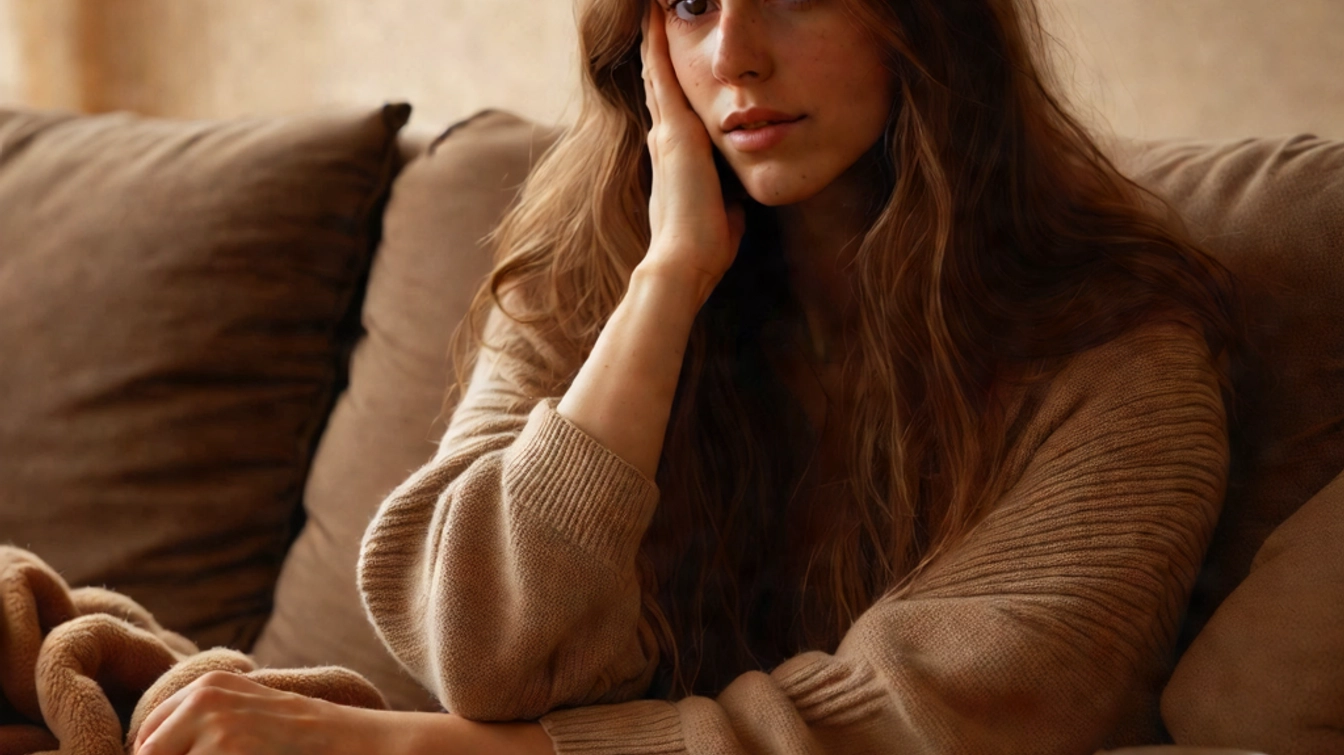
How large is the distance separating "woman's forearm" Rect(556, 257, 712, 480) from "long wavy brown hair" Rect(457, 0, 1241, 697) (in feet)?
0.35

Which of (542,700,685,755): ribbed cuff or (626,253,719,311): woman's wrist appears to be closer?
(542,700,685,755): ribbed cuff

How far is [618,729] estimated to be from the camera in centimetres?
82

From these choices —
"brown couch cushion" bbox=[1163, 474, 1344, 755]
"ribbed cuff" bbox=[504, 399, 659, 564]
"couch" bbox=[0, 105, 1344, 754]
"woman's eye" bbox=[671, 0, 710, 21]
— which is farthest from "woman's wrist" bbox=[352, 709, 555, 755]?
"woman's eye" bbox=[671, 0, 710, 21]

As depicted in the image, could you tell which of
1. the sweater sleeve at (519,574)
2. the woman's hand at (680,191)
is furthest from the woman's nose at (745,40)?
the sweater sleeve at (519,574)

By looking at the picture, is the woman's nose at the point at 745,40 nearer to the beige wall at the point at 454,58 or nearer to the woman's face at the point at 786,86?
the woman's face at the point at 786,86

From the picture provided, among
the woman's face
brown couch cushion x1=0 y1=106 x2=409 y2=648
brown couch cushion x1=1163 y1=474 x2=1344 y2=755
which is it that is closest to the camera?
brown couch cushion x1=1163 y1=474 x2=1344 y2=755

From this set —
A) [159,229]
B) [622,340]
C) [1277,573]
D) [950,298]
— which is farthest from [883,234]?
[159,229]

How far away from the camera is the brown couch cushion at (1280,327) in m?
0.87

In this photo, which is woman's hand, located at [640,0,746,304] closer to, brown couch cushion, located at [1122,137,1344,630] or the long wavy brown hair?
the long wavy brown hair

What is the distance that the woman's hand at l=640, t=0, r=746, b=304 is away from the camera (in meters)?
0.95

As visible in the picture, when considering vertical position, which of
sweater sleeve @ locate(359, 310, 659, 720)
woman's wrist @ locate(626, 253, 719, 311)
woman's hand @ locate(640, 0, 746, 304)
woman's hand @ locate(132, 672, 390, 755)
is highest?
woman's hand @ locate(640, 0, 746, 304)

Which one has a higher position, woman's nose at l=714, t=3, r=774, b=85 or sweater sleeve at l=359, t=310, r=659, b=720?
woman's nose at l=714, t=3, r=774, b=85

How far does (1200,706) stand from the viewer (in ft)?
2.41

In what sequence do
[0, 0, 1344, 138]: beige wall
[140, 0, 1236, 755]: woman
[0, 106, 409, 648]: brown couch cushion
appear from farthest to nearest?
[0, 106, 409, 648]: brown couch cushion → [0, 0, 1344, 138]: beige wall → [140, 0, 1236, 755]: woman
